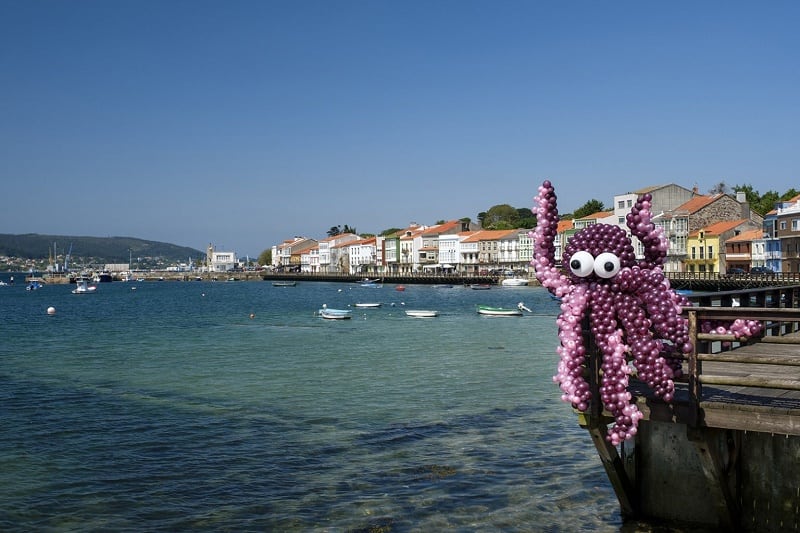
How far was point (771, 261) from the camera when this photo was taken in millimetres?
87375

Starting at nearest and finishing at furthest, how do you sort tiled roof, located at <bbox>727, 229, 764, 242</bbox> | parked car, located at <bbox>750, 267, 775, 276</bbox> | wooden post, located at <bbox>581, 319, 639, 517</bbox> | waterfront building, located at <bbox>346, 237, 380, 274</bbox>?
wooden post, located at <bbox>581, 319, 639, 517</bbox> < parked car, located at <bbox>750, 267, 775, 276</bbox> < tiled roof, located at <bbox>727, 229, 764, 242</bbox> < waterfront building, located at <bbox>346, 237, 380, 274</bbox>

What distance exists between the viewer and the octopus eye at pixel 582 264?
8820 mm

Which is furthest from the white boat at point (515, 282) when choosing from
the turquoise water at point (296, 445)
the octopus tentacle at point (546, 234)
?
the octopus tentacle at point (546, 234)

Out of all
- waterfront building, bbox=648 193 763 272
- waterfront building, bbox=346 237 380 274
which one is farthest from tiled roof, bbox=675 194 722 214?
waterfront building, bbox=346 237 380 274

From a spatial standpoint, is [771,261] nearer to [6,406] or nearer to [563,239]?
[563,239]

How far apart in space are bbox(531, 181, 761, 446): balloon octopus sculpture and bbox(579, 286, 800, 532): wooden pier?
0.20 meters

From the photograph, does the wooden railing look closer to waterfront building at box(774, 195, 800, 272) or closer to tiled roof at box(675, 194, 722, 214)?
waterfront building at box(774, 195, 800, 272)

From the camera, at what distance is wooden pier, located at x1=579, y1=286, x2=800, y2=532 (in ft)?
26.7

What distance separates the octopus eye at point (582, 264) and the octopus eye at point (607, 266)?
0.11m

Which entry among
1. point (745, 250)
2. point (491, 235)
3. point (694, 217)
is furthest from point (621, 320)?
point (491, 235)

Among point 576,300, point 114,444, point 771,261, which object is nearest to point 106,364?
point 114,444

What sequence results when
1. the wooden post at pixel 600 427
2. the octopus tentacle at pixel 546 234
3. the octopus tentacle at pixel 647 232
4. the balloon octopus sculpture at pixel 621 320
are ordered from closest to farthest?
the balloon octopus sculpture at pixel 621 320, the wooden post at pixel 600 427, the octopus tentacle at pixel 647 232, the octopus tentacle at pixel 546 234

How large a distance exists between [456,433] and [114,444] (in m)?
7.57

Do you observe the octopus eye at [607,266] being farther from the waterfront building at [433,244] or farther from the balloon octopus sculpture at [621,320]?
the waterfront building at [433,244]
